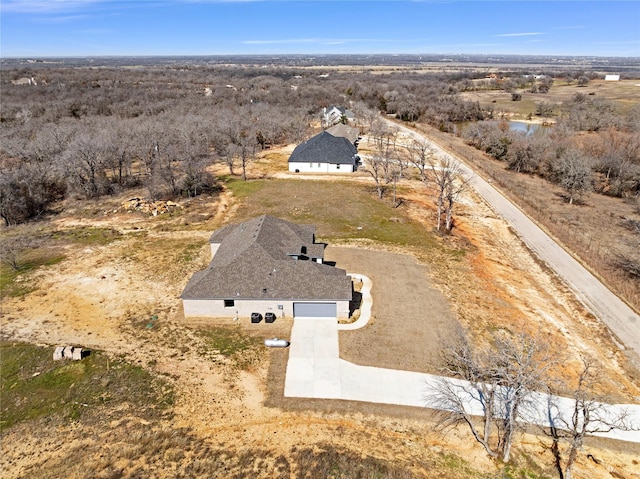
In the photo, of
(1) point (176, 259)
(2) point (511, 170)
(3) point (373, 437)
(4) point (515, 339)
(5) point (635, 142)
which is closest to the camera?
(3) point (373, 437)

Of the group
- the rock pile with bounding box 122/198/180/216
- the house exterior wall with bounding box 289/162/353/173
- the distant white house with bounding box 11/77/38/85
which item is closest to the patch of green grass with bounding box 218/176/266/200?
the house exterior wall with bounding box 289/162/353/173

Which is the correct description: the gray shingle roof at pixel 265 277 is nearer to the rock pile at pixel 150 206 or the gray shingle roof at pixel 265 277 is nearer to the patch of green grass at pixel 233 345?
the patch of green grass at pixel 233 345

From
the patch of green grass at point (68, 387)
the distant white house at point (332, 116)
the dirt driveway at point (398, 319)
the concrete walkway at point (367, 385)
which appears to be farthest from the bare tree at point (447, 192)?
the distant white house at point (332, 116)

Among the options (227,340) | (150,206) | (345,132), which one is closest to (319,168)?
(345,132)

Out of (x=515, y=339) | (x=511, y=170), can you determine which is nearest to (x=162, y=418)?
(x=515, y=339)

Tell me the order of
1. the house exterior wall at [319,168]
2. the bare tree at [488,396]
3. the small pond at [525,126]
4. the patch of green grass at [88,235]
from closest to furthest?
the bare tree at [488,396]
the patch of green grass at [88,235]
the house exterior wall at [319,168]
the small pond at [525,126]

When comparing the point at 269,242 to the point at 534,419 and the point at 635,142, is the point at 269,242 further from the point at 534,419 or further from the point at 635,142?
the point at 635,142

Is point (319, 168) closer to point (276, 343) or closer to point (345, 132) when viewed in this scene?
point (345, 132)

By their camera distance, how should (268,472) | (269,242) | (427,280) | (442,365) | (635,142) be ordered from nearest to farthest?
(268,472) → (442,365) → (269,242) → (427,280) → (635,142)
